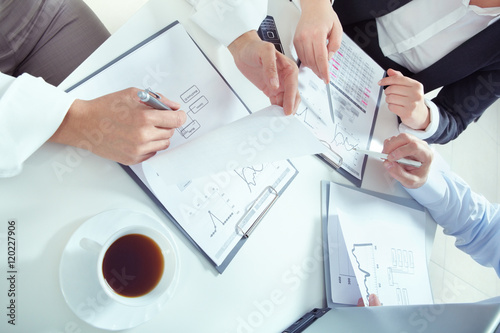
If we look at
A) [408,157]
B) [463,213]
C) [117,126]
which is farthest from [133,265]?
[463,213]

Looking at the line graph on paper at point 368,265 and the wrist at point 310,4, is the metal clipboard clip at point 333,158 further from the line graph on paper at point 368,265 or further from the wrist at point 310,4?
the wrist at point 310,4

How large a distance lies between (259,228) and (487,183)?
1.66 m

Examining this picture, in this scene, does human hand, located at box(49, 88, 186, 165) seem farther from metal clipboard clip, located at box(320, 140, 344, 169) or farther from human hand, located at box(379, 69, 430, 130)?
human hand, located at box(379, 69, 430, 130)

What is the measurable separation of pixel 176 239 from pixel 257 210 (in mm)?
139

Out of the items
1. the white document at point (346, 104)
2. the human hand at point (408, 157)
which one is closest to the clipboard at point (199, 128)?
the white document at point (346, 104)

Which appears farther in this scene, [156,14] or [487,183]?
[487,183]

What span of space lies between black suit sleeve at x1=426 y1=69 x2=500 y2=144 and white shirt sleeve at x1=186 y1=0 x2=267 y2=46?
552 mm

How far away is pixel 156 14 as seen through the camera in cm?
56

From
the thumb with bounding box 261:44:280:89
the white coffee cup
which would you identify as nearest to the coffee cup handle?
the white coffee cup

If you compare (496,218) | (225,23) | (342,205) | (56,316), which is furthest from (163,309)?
(496,218)

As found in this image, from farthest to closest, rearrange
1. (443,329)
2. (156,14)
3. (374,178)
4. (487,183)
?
(487,183) < (374,178) < (156,14) < (443,329)

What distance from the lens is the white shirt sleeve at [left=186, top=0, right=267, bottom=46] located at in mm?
583

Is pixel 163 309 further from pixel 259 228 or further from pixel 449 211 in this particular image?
pixel 449 211

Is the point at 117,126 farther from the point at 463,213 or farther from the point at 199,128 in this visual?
the point at 463,213
